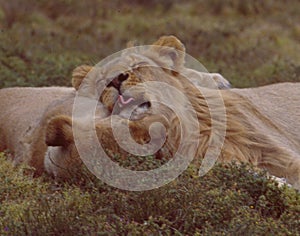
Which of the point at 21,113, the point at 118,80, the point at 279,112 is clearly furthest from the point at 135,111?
the point at 21,113

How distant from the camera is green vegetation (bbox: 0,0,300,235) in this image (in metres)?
4.30

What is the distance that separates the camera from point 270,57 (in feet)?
35.1

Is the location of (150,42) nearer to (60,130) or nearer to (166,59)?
(166,59)

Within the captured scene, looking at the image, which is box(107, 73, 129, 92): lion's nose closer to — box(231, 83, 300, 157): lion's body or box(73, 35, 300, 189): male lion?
box(73, 35, 300, 189): male lion

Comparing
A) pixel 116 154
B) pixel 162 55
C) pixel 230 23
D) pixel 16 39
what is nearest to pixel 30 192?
pixel 116 154

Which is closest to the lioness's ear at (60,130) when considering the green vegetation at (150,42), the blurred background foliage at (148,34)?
the green vegetation at (150,42)

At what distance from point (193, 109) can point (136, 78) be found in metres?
0.44

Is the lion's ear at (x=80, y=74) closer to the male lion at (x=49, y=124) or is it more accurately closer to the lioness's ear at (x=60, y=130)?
the male lion at (x=49, y=124)

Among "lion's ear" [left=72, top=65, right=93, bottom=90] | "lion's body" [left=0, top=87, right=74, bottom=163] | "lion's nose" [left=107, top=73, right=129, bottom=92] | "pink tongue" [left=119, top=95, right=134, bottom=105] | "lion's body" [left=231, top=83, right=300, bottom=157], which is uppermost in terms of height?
"lion's nose" [left=107, top=73, right=129, bottom=92]

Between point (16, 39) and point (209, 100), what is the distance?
5.34 meters

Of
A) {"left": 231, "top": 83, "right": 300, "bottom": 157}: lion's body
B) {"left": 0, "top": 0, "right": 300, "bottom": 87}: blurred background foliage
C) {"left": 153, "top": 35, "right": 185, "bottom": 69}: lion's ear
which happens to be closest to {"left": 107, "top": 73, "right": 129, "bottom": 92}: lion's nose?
{"left": 153, "top": 35, "right": 185, "bottom": 69}: lion's ear

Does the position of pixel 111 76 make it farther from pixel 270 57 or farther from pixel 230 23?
pixel 230 23

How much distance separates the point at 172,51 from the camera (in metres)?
5.55

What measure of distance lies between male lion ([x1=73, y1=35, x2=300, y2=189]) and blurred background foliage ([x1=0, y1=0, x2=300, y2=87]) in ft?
9.13
